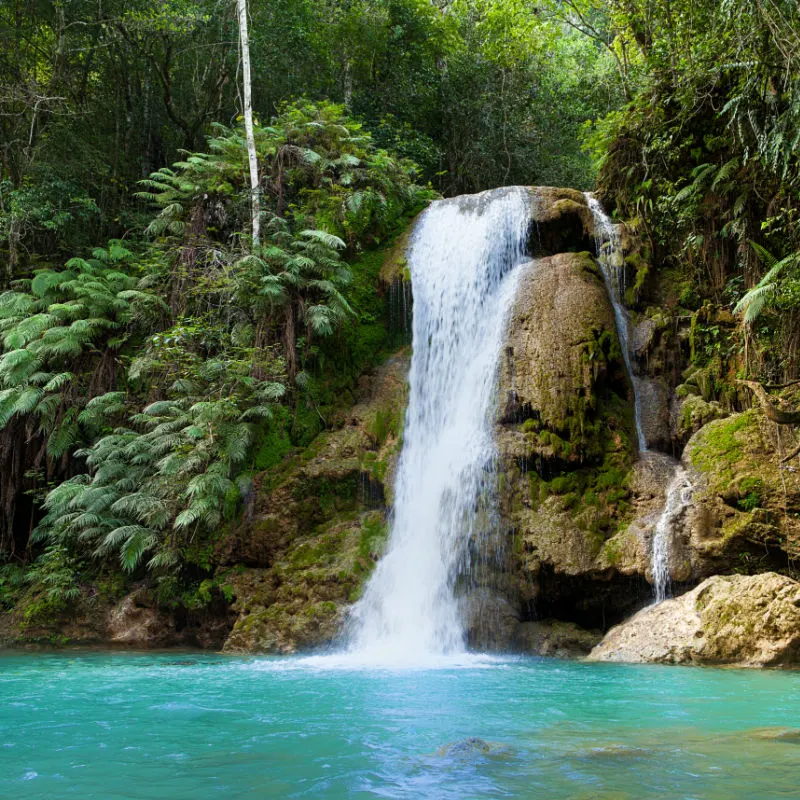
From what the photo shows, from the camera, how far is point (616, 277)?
42.4ft

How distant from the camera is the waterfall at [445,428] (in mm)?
9828

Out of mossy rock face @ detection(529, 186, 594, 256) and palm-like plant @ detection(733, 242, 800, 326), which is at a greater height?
mossy rock face @ detection(529, 186, 594, 256)

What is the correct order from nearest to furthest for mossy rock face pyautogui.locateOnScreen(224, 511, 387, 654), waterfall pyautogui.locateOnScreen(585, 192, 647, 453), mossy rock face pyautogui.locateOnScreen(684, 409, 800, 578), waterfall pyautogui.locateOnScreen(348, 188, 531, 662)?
mossy rock face pyautogui.locateOnScreen(684, 409, 800, 578), waterfall pyautogui.locateOnScreen(348, 188, 531, 662), mossy rock face pyautogui.locateOnScreen(224, 511, 387, 654), waterfall pyautogui.locateOnScreen(585, 192, 647, 453)

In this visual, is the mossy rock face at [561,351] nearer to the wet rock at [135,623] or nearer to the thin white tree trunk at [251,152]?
the thin white tree trunk at [251,152]

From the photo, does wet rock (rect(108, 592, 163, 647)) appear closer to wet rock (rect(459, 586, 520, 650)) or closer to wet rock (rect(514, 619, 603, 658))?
Answer: wet rock (rect(459, 586, 520, 650))

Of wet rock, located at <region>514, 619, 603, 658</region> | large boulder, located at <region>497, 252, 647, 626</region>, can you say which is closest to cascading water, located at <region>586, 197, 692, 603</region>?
large boulder, located at <region>497, 252, 647, 626</region>

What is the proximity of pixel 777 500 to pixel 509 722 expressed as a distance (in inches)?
222

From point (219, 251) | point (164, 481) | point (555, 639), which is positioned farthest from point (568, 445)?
point (219, 251)

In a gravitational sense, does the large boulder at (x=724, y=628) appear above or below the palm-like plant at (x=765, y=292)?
below

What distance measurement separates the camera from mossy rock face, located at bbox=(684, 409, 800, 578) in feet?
28.8

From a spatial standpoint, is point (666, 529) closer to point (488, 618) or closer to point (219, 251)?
point (488, 618)

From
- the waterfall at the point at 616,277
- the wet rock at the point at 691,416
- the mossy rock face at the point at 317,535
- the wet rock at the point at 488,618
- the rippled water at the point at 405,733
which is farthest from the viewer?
the waterfall at the point at 616,277

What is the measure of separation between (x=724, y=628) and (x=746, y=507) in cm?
190

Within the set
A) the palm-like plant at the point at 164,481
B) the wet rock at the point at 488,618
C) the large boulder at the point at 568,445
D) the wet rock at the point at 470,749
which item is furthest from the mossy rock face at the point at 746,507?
the palm-like plant at the point at 164,481
